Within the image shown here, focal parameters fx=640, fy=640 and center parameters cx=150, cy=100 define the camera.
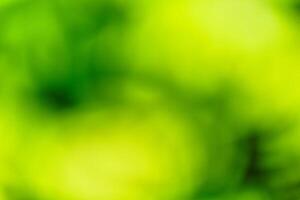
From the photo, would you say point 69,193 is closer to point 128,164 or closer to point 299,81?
point 128,164

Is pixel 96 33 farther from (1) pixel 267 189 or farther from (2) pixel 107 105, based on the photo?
(1) pixel 267 189

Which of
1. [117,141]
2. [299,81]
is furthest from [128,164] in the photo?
[299,81]

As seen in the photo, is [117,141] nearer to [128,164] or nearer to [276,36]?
[128,164]

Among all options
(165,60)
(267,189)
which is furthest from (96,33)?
(267,189)

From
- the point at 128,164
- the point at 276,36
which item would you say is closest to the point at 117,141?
the point at 128,164
